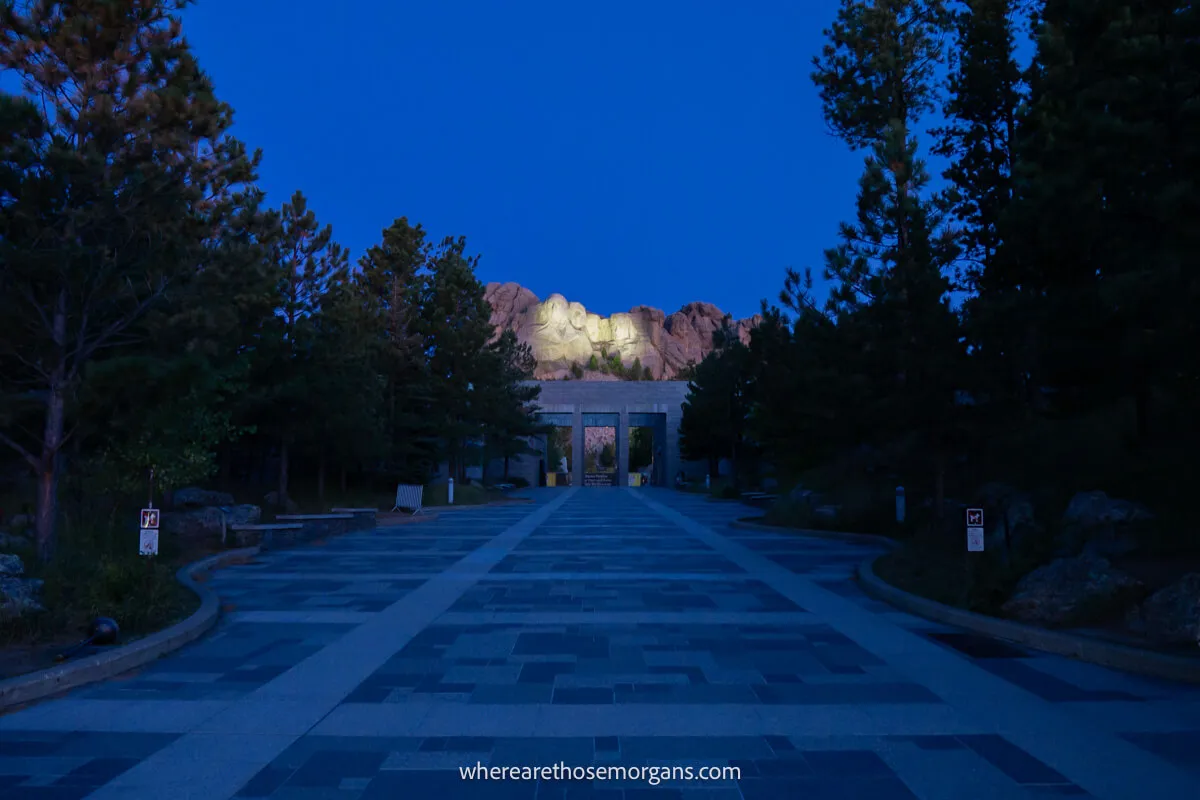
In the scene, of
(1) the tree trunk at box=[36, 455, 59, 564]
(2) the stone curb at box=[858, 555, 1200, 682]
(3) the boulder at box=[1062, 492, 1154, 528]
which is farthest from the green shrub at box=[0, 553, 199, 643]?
(3) the boulder at box=[1062, 492, 1154, 528]

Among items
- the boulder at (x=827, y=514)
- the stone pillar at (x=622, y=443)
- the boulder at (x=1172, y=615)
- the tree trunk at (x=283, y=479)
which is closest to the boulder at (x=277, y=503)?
the tree trunk at (x=283, y=479)

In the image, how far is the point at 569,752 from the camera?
494cm

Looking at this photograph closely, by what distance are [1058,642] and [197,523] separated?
14460 millimetres

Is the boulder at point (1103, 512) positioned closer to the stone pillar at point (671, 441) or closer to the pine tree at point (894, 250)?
the pine tree at point (894, 250)

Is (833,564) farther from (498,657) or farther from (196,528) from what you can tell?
(196,528)

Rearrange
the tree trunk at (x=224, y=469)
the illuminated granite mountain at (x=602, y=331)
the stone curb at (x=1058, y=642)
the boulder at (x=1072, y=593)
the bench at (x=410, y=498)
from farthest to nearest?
the illuminated granite mountain at (x=602, y=331) < the bench at (x=410, y=498) < the tree trunk at (x=224, y=469) < the boulder at (x=1072, y=593) < the stone curb at (x=1058, y=642)

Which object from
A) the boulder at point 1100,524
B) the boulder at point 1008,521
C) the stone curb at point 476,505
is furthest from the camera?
the stone curb at point 476,505

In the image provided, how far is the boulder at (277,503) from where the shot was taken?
22.5m

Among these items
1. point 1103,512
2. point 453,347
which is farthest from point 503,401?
point 1103,512

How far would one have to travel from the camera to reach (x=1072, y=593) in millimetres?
8117

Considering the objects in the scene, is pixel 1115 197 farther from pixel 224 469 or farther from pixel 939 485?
pixel 224 469

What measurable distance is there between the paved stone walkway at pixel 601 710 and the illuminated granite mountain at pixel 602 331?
12751 cm

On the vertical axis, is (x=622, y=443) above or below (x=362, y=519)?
above

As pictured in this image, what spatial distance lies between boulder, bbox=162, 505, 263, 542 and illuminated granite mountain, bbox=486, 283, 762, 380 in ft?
394
